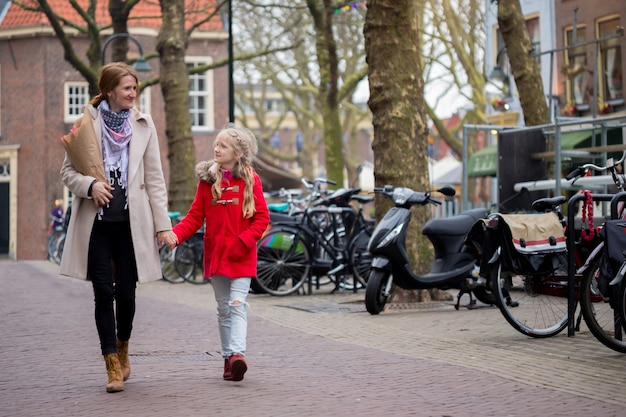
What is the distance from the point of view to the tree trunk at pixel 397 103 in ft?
41.6

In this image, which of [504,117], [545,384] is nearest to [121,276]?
[545,384]

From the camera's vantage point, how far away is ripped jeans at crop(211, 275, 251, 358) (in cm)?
696

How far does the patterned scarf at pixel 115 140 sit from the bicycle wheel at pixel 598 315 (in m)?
3.36

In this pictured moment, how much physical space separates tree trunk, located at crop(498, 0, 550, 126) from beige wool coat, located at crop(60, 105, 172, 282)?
482 inches

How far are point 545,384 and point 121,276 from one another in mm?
2586

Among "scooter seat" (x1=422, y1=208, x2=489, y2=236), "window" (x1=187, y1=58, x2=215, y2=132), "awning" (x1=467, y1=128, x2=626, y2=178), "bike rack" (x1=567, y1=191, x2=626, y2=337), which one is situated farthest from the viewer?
"window" (x1=187, y1=58, x2=215, y2=132)

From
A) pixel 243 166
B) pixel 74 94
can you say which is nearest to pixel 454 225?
pixel 243 166

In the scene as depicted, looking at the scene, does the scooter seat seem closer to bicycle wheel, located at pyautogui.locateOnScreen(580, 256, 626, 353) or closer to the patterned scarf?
bicycle wheel, located at pyautogui.locateOnScreen(580, 256, 626, 353)

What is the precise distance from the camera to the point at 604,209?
48.9 ft

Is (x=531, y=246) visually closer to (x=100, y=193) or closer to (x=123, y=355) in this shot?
(x=123, y=355)

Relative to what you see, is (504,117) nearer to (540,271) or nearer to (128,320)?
(540,271)

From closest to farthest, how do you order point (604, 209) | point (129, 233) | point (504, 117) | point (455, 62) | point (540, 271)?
point (129, 233) → point (540, 271) → point (604, 209) → point (504, 117) → point (455, 62)

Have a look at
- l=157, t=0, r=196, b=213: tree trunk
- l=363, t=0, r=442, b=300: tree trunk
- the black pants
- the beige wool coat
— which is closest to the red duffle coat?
the beige wool coat

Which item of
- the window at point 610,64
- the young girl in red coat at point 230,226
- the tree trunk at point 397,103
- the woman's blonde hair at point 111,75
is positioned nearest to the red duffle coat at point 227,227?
the young girl in red coat at point 230,226
